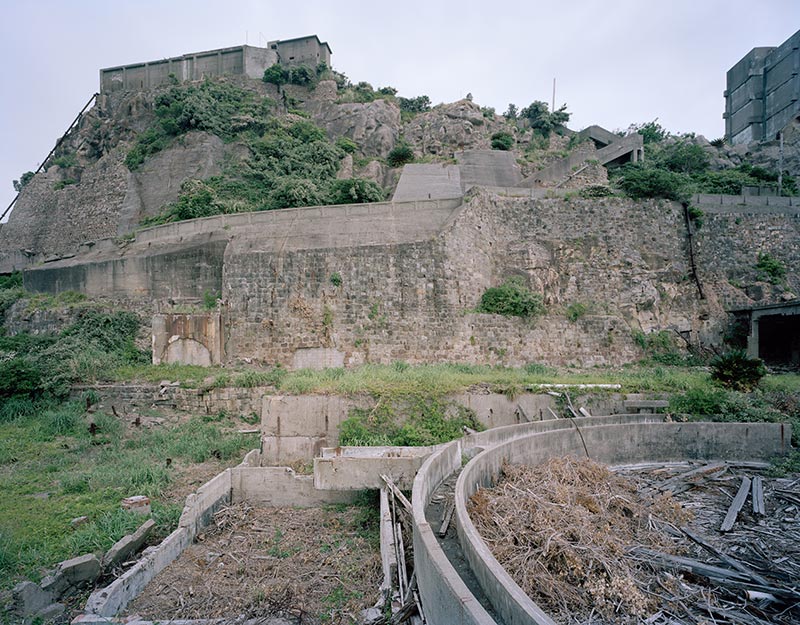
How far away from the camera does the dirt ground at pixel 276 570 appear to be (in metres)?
4.90

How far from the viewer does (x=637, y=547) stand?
4.67 meters

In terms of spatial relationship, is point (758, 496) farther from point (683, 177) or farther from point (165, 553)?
point (683, 177)

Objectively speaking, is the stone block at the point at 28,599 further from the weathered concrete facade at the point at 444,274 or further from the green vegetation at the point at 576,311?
the green vegetation at the point at 576,311

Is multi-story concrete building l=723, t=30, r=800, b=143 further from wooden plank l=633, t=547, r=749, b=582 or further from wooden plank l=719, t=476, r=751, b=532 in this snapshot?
wooden plank l=633, t=547, r=749, b=582

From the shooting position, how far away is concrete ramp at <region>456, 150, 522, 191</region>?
23.2 meters

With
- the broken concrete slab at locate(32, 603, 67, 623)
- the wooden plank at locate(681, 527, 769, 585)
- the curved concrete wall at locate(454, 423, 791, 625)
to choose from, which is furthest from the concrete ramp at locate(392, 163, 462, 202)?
the broken concrete slab at locate(32, 603, 67, 623)

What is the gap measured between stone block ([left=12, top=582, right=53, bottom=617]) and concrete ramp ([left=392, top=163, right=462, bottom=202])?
18.4 m

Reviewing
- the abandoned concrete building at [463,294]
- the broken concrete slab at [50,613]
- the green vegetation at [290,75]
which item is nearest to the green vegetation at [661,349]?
the abandoned concrete building at [463,294]

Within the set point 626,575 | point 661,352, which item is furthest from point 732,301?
point 626,575

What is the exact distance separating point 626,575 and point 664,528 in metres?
1.78

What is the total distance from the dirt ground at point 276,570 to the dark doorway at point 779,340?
1683 centimetres

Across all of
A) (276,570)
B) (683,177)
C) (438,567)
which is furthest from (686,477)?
(683,177)

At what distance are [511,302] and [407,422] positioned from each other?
23.5 ft

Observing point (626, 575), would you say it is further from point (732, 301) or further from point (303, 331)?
point (732, 301)
